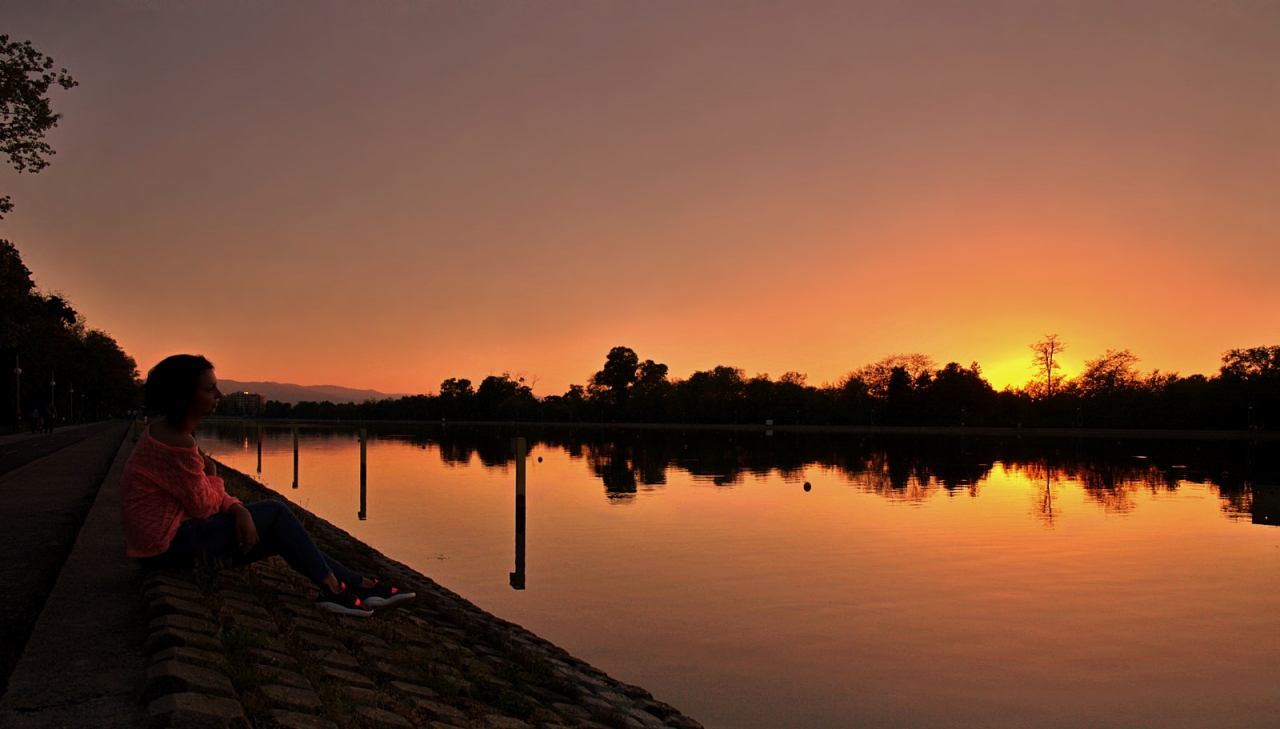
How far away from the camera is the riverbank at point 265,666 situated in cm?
481

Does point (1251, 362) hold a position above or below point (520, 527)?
above

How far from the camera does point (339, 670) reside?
6445 mm

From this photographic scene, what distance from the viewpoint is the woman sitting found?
6680mm

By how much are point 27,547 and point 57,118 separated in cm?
2498

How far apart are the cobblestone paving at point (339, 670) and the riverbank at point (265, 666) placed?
0.02 meters

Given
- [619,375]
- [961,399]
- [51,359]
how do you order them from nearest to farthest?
[51,359] < [961,399] < [619,375]

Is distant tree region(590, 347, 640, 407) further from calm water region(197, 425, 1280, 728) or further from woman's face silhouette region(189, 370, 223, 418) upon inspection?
woman's face silhouette region(189, 370, 223, 418)

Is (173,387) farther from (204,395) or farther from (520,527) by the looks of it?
(520,527)

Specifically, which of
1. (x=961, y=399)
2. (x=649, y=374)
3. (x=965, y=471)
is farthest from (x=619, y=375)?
(x=965, y=471)

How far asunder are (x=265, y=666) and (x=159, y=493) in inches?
77.3

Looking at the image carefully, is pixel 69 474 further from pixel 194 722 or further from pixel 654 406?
pixel 654 406

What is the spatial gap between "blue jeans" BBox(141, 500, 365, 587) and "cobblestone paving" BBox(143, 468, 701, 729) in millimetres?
189

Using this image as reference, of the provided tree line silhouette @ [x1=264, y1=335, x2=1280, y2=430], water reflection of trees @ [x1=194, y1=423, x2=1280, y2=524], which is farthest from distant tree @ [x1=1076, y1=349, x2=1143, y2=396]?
water reflection of trees @ [x1=194, y1=423, x2=1280, y2=524]

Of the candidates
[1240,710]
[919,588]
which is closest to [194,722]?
[1240,710]
